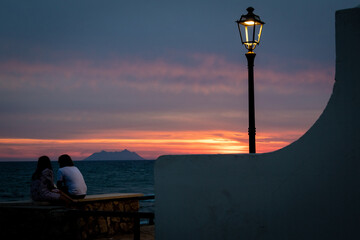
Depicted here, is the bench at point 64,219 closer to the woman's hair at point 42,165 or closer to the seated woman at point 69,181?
the seated woman at point 69,181

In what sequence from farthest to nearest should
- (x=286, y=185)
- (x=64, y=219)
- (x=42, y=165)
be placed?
(x=42, y=165)
(x=64, y=219)
(x=286, y=185)

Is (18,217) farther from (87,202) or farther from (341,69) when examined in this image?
(341,69)

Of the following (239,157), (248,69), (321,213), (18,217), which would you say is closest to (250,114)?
(248,69)

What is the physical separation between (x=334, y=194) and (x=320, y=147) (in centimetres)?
51

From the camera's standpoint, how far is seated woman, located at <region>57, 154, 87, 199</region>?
32.5 ft

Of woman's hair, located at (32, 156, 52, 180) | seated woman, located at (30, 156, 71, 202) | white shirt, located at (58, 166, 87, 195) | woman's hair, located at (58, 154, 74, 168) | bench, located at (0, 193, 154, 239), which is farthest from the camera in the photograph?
woman's hair, located at (58, 154, 74, 168)

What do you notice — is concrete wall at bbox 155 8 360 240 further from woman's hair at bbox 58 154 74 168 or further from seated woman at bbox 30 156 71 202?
woman's hair at bbox 58 154 74 168

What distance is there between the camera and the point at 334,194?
199 inches

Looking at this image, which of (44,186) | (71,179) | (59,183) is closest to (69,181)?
(71,179)

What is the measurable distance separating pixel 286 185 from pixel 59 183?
598 centimetres

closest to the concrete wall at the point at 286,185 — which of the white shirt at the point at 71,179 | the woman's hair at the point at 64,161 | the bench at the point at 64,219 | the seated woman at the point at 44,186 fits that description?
the bench at the point at 64,219

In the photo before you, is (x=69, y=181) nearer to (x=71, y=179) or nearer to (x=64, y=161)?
(x=71, y=179)

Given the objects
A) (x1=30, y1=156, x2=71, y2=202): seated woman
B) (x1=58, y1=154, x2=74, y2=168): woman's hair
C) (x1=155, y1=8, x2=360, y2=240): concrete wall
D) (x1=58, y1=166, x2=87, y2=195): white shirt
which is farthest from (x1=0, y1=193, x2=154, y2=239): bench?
(x1=155, y1=8, x2=360, y2=240): concrete wall

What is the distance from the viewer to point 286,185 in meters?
5.35
